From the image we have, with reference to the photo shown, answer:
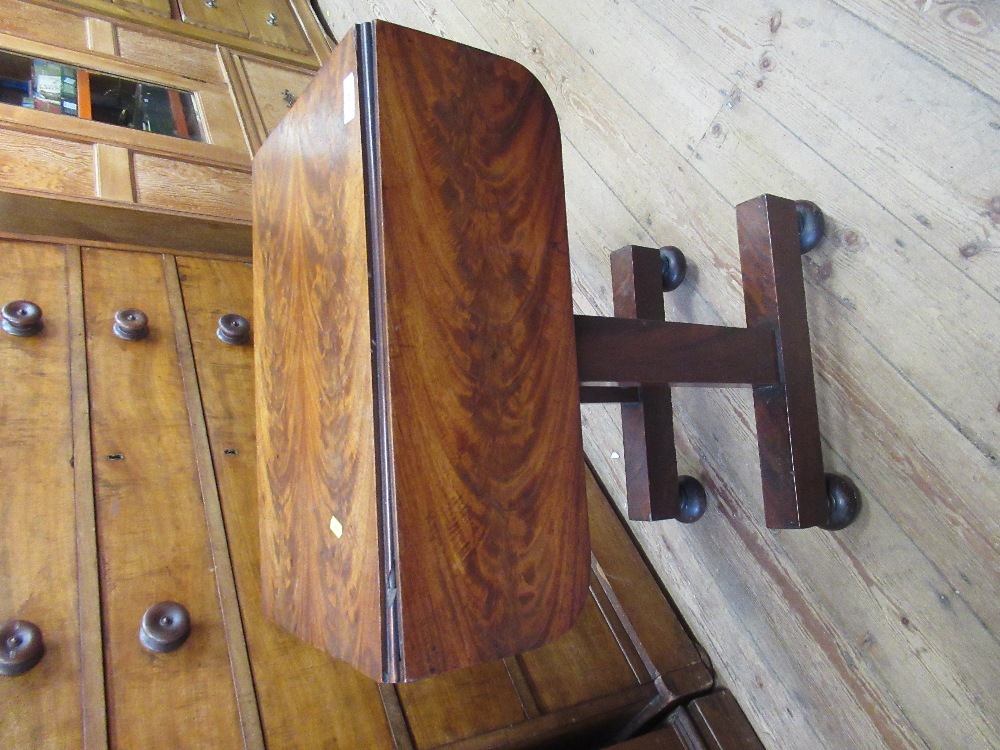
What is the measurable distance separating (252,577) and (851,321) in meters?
1.01

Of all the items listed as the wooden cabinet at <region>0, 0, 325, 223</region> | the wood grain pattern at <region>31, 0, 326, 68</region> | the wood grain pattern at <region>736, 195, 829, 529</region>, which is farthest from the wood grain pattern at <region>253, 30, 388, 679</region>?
the wood grain pattern at <region>31, 0, 326, 68</region>

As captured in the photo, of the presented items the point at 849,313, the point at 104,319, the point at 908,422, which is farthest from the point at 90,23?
the point at 908,422

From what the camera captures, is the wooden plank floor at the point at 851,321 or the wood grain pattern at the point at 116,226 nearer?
the wooden plank floor at the point at 851,321

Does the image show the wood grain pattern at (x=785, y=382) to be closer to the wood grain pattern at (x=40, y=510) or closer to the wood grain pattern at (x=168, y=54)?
the wood grain pattern at (x=40, y=510)

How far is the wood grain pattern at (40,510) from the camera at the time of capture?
902 millimetres

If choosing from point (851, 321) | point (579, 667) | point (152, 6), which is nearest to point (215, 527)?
point (579, 667)

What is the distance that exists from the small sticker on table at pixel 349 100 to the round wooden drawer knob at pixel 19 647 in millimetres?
812

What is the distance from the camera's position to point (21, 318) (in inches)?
49.1

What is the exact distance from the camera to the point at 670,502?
1154 mm

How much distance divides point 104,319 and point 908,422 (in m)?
1.41

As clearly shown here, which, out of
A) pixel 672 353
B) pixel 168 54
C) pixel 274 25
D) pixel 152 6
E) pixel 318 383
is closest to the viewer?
pixel 318 383

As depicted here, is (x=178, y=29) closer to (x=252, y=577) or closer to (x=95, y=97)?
(x=95, y=97)

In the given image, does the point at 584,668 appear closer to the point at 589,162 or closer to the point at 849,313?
the point at 849,313

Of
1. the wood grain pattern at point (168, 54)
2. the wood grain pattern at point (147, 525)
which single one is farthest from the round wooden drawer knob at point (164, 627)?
the wood grain pattern at point (168, 54)
